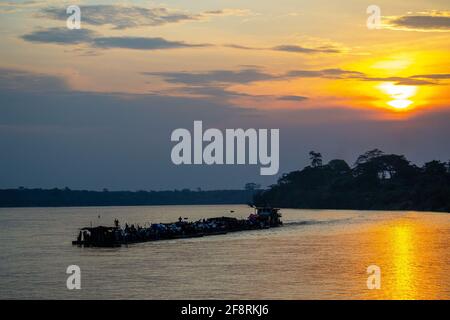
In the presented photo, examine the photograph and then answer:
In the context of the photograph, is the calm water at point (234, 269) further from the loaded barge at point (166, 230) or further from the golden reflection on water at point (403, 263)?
the loaded barge at point (166, 230)

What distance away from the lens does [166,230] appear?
3910 inches

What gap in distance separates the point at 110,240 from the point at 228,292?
37.4 metres

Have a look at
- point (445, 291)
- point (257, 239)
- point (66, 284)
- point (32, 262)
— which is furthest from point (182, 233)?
point (445, 291)

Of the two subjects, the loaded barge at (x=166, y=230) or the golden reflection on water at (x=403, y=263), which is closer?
the golden reflection on water at (x=403, y=263)

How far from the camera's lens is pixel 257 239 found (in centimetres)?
10069

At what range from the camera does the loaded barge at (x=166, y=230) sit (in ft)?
279
